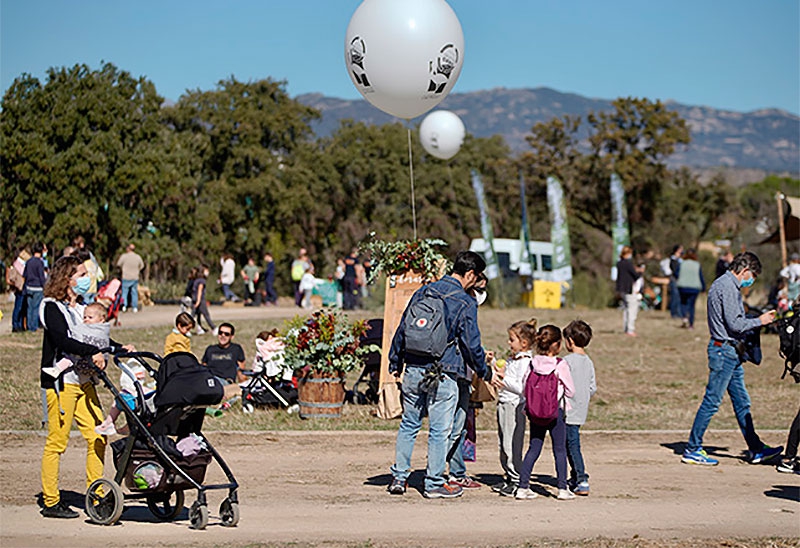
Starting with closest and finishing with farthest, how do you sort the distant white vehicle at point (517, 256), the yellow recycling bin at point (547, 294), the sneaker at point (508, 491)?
the sneaker at point (508, 491) < the yellow recycling bin at point (547, 294) < the distant white vehicle at point (517, 256)

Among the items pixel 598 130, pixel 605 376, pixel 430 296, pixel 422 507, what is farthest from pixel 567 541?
pixel 598 130

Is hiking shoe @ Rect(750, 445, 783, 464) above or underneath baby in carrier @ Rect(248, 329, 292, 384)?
underneath

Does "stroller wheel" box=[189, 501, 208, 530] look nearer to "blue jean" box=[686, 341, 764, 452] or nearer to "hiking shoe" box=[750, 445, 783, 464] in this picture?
"blue jean" box=[686, 341, 764, 452]

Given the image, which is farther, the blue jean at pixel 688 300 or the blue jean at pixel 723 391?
the blue jean at pixel 688 300

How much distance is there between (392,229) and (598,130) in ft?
32.0

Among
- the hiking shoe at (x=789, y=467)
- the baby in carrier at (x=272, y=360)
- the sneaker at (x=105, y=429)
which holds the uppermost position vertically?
the baby in carrier at (x=272, y=360)

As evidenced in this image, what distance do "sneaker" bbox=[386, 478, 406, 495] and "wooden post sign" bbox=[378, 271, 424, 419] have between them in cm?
353

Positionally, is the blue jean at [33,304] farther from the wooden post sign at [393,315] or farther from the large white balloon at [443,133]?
the wooden post sign at [393,315]

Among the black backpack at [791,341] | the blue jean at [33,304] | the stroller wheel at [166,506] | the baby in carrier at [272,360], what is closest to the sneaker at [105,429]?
the stroller wheel at [166,506]

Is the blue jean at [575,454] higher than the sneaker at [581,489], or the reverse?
the blue jean at [575,454]

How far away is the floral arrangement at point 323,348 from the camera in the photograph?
12117mm

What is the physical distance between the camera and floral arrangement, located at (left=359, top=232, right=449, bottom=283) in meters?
11.8

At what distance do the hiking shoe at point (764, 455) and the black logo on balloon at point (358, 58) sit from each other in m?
5.46

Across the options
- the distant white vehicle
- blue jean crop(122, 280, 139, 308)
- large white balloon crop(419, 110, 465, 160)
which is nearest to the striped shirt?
large white balloon crop(419, 110, 465, 160)
